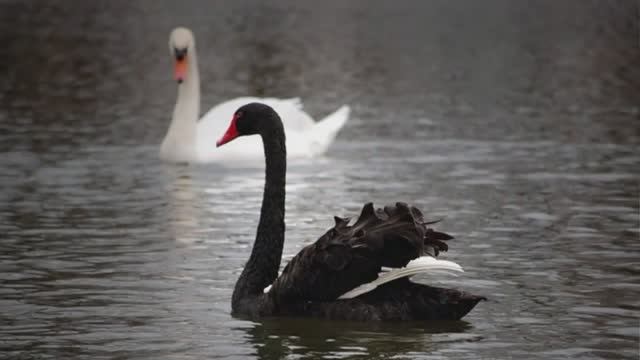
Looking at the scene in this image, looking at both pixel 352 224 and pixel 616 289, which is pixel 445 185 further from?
pixel 352 224

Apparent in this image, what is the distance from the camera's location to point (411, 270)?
28.8ft

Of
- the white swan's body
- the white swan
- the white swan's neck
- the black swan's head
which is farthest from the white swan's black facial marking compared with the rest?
the white swan's body

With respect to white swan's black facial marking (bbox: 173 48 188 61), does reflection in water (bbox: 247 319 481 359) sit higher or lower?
lower

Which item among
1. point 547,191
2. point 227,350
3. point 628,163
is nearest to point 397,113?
point 628,163

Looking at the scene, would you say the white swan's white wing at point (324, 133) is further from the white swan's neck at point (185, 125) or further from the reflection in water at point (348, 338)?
the reflection in water at point (348, 338)

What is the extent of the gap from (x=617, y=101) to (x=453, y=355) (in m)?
13.5

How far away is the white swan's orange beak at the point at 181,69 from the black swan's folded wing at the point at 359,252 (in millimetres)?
8178

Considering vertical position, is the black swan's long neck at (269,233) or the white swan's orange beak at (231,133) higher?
the white swan's orange beak at (231,133)

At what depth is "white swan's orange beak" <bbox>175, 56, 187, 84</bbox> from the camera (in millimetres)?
17203

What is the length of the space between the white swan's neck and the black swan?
643cm

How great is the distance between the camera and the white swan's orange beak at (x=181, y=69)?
56.4 feet

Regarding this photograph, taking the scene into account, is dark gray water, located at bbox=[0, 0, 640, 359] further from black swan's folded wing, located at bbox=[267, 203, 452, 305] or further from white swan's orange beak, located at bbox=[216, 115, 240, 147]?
white swan's orange beak, located at bbox=[216, 115, 240, 147]

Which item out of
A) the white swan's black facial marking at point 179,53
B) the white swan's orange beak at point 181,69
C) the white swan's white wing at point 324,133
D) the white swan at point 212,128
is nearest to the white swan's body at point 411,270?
the white swan at point 212,128

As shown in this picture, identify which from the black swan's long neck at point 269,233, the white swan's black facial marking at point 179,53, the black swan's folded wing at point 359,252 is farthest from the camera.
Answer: the white swan's black facial marking at point 179,53
